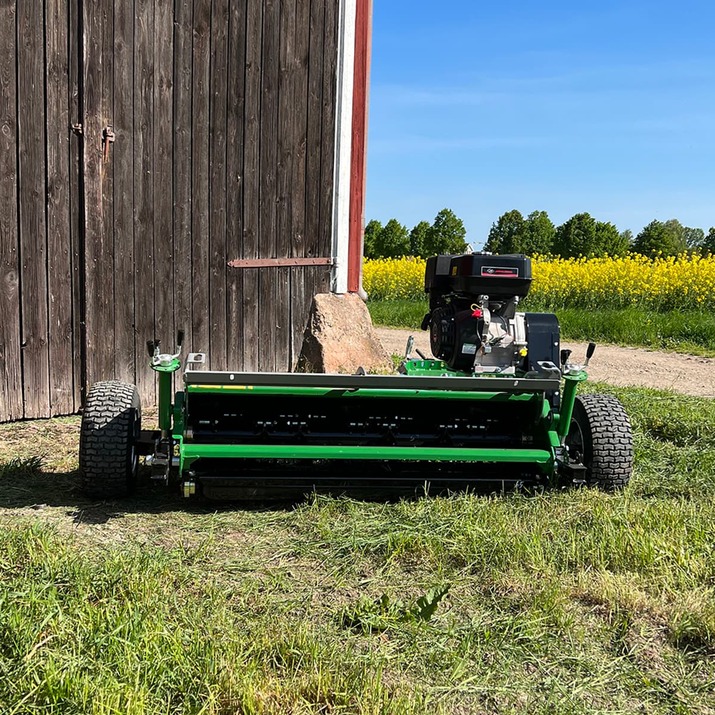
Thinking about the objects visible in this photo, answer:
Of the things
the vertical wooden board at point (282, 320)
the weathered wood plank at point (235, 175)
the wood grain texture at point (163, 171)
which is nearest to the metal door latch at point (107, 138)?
the wood grain texture at point (163, 171)

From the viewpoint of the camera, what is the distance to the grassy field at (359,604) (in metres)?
2.49

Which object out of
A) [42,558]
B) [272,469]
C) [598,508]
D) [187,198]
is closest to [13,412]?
[187,198]

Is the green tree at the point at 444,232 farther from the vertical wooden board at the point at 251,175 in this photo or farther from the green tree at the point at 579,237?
the vertical wooden board at the point at 251,175

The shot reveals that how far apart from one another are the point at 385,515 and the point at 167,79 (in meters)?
4.21

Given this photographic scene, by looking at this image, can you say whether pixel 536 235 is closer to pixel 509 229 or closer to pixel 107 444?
pixel 509 229

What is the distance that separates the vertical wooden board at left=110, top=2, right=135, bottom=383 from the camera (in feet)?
20.9

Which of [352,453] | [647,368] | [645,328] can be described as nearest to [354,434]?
[352,453]

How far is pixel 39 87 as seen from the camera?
605cm

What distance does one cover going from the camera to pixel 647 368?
10.4m

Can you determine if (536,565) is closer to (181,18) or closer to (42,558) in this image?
(42,558)

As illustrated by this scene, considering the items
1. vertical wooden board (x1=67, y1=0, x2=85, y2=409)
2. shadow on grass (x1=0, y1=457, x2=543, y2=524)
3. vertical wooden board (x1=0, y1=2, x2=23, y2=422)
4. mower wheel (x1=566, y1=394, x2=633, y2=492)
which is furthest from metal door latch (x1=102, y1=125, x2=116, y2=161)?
mower wheel (x1=566, y1=394, x2=633, y2=492)

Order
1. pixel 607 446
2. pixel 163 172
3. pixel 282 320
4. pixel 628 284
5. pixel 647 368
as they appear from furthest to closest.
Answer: pixel 628 284 → pixel 647 368 → pixel 282 320 → pixel 163 172 → pixel 607 446

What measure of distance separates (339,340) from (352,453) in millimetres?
3464

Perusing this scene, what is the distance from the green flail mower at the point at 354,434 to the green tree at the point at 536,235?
3870cm
